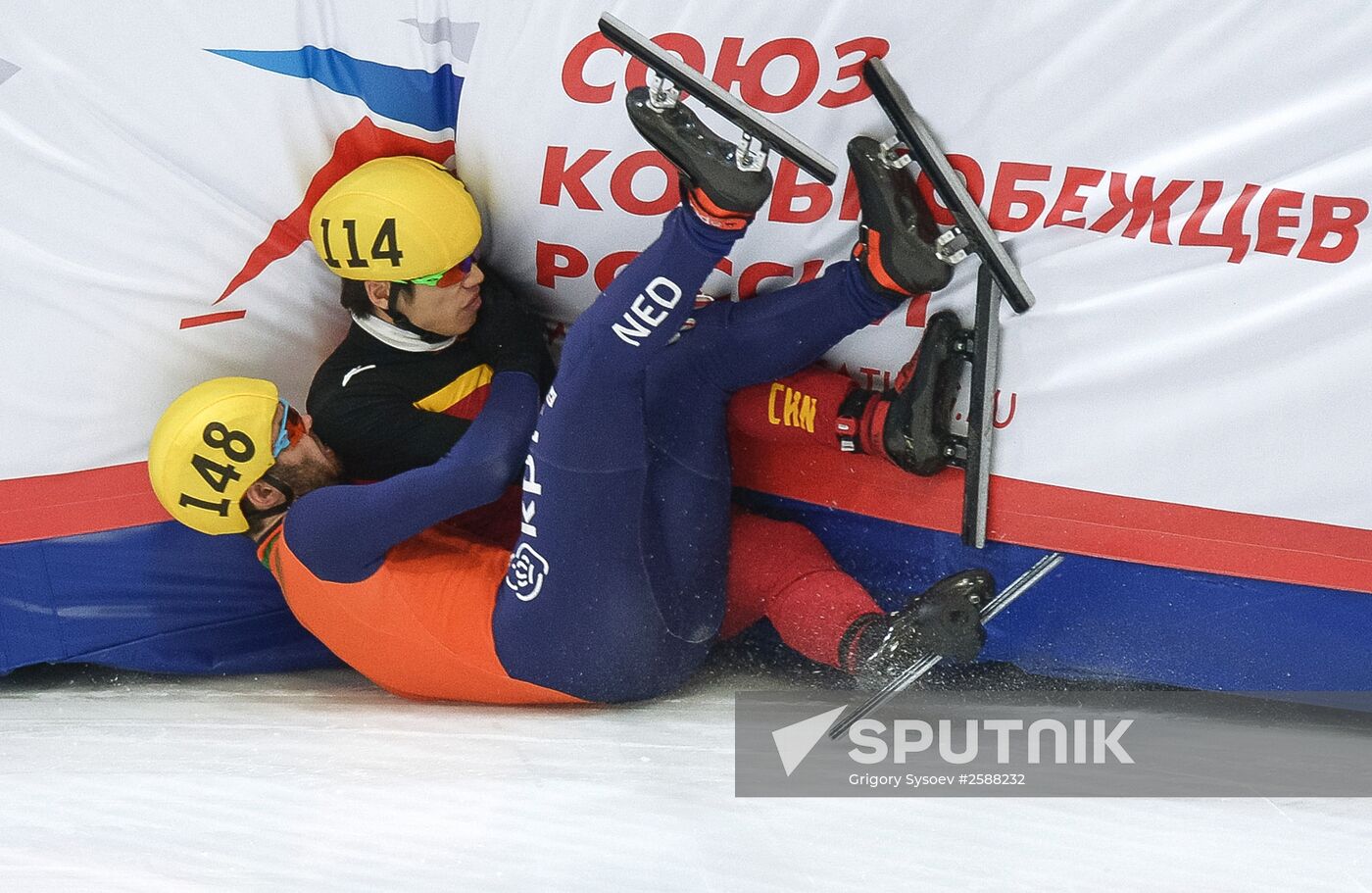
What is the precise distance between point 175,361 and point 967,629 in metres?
1.73

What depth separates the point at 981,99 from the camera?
2.28m

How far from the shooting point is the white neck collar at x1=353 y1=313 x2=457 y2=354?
281 cm

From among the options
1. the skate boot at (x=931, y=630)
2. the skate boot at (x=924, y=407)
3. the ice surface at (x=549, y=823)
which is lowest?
→ the ice surface at (x=549, y=823)

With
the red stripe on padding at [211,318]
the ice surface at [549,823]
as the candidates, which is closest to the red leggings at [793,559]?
the ice surface at [549,823]

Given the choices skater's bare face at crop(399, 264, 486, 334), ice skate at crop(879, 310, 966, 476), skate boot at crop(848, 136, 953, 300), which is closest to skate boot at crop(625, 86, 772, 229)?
skate boot at crop(848, 136, 953, 300)

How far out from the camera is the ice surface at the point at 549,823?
6.67 ft

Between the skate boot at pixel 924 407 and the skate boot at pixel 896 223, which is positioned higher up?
the skate boot at pixel 896 223

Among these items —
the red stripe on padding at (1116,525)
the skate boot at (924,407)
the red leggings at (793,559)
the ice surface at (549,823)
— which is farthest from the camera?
the red leggings at (793,559)

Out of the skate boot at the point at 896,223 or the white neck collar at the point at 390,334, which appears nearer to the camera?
the skate boot at the point at 896,223

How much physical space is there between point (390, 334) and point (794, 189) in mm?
898

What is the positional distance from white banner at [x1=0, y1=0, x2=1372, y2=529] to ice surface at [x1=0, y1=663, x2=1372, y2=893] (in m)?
0.61

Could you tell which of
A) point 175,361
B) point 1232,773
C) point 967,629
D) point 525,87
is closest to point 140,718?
point 175,361

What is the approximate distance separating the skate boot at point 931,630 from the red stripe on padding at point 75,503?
1608mm

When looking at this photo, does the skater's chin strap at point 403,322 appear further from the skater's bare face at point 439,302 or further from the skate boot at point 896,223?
the skate boot at point 896,223
